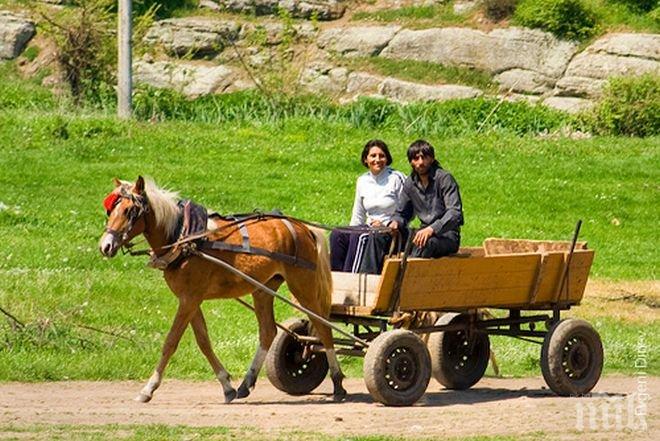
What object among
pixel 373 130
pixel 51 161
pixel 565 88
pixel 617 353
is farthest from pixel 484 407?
pixel 565 88

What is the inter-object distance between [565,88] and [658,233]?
8.87 meters

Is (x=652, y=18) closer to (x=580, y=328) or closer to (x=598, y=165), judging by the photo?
(x=598, y=165)

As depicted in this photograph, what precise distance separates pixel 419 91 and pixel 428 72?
73 centimetres

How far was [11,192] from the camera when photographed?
2169 cm

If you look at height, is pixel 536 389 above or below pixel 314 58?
below

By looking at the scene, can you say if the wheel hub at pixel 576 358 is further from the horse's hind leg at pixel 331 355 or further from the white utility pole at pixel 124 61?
the white utility pole at pixel 124 61

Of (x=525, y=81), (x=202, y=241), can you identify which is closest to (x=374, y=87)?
(x=525, y=81)

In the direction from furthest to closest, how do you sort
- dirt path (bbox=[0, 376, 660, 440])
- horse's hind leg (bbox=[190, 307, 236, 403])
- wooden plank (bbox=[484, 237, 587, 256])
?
wooden plank (bbox=[484, 237, 587, 256]) → horse's hind leg (bbox=[190, 307, 236, 403]) → dirt path (bbox=[0, 376, 660, 440])

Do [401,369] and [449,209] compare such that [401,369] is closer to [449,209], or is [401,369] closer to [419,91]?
[449,209]

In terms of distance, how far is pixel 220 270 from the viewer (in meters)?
12.2

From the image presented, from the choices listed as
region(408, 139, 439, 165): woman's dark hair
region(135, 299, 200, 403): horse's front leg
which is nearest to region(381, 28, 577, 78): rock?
region(408, 139, 439, 165): woman's dark hair

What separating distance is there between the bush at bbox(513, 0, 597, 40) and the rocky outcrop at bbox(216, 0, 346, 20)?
3972mm

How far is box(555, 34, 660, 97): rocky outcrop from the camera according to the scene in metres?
29.9

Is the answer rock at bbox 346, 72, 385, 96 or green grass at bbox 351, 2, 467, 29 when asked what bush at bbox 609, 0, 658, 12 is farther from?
rock at bbox 346, 72, 385, 96
